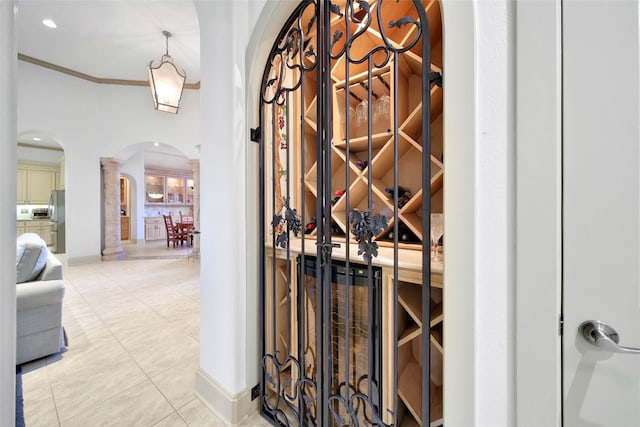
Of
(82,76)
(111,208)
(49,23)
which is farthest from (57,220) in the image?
(49,23)

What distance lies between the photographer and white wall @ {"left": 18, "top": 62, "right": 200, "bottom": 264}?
4.76 meters

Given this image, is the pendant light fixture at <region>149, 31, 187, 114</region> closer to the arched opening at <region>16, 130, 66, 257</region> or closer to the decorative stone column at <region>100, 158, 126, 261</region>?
the decorative stone column at <region>100, 158, 126, 261</region>

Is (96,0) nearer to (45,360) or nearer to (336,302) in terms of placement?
(45,360)

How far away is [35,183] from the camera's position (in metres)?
7.35

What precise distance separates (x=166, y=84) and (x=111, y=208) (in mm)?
3934

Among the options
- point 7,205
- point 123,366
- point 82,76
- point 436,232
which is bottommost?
point 123,366

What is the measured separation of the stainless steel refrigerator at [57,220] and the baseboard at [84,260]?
93.7 inches

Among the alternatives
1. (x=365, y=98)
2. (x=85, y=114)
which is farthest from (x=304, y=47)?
(x=85, y=114)

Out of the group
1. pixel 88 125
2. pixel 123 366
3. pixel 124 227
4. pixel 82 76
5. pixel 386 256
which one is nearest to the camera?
pixel 386 256

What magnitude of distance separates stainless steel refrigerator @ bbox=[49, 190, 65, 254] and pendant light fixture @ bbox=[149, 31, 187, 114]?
5.43 metres

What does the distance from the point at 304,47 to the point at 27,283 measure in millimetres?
2793

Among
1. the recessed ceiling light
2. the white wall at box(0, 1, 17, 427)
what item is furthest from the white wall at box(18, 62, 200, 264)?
the white wall at box(0, 1, 17, 427)

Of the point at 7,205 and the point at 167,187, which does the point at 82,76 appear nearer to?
the point at 167,187

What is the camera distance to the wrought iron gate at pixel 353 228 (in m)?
1.07
